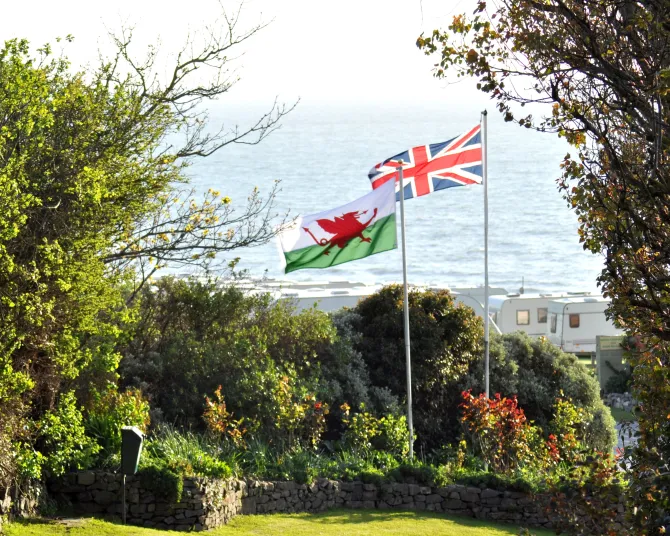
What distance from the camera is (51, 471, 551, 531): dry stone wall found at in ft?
41.0

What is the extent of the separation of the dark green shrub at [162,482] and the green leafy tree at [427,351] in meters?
7.07

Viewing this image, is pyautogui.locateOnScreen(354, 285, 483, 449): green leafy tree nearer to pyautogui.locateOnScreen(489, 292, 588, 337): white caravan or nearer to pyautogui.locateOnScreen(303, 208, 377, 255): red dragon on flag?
pyautogui.locateOnScreen(303, 208, 377, 255): red dragon on flag

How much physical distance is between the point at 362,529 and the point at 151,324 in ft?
20.5

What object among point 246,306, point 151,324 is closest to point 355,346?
point 246,306

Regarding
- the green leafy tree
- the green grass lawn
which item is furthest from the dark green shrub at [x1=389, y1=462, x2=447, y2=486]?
the green leafy tree

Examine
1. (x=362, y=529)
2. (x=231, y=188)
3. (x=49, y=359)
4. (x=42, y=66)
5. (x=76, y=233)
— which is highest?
(x=231, y=188)

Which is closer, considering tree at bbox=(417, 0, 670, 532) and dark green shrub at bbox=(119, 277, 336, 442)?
tree at bbox=(417, 0, 670, 532)

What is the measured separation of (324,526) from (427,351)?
21.8 ft

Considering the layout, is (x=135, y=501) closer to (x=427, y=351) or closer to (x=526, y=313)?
(x=427, y=351)

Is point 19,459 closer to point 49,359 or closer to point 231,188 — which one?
point 49,359

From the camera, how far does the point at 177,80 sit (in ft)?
50.0

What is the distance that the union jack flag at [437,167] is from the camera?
1691cm

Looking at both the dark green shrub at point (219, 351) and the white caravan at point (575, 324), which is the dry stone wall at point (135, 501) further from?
the white caravan at point (575, 324)

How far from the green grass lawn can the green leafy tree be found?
4503 millimetres
